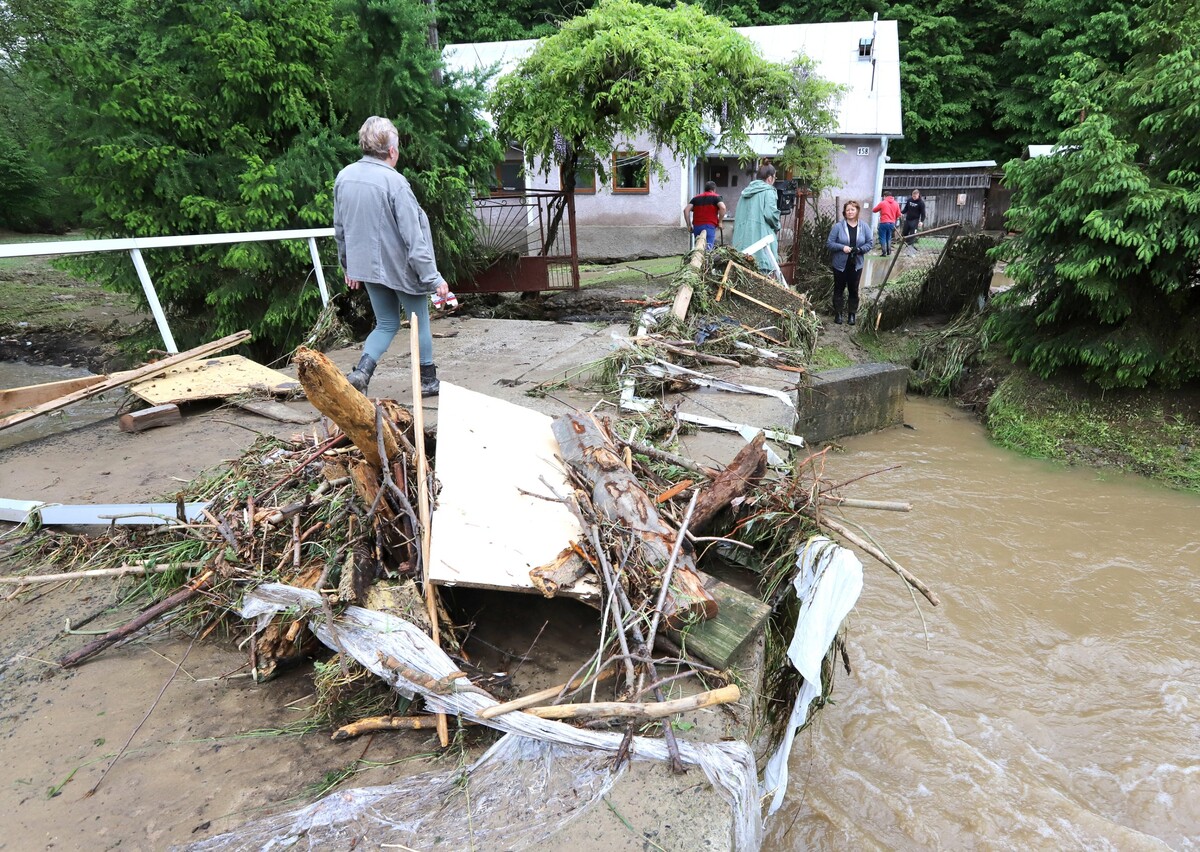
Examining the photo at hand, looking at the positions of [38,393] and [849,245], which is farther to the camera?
[849,245]

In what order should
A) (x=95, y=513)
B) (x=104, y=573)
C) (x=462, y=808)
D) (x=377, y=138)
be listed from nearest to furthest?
(x=462, y=808), (x=104, y=573), (x=95, y=513), (x=377, y=138)

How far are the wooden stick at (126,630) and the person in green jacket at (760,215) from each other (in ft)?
24.5

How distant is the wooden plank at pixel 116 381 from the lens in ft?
13.2

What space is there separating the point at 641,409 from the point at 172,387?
11.0ft

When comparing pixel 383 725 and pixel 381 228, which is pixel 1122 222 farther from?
pixel 383 725

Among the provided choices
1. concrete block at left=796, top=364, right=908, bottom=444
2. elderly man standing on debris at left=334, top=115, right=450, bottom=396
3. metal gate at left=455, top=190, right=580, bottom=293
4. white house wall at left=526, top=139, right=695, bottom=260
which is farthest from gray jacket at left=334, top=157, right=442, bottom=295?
white house wall at left=526, top=139, right=695, bottom=260

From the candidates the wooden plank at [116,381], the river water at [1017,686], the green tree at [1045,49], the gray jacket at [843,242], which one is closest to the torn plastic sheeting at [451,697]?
the river water at [1017,686]

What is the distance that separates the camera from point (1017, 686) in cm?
388

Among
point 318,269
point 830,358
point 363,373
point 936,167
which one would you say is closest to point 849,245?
point 830,358

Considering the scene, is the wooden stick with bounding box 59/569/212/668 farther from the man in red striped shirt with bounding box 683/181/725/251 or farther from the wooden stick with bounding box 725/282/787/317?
the man in red striped shirt with bounding box 683/181/725/251

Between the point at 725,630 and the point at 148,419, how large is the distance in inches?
160

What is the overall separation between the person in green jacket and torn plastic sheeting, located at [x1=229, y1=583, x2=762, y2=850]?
7.33 meters

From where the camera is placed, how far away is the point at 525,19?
28562 mm

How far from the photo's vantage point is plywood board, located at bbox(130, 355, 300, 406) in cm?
452
